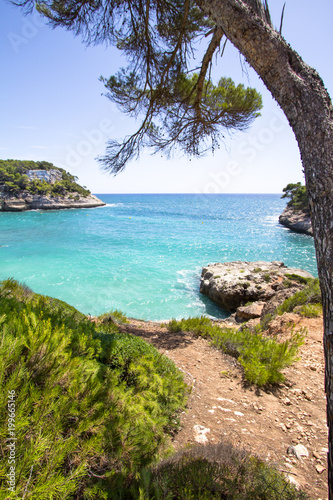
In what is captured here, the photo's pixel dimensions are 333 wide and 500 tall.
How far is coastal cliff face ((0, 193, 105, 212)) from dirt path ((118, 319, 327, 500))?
68329 millimetres

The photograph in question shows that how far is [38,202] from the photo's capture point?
6328cm

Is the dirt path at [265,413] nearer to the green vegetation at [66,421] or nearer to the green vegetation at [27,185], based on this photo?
the green vegetation at [66,421]

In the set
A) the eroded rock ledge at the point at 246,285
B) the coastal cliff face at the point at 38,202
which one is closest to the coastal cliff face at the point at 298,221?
the eroded rock ledge at the point at 246,285

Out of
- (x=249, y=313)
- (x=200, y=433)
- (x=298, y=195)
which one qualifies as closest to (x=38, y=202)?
(x=298, y=195)

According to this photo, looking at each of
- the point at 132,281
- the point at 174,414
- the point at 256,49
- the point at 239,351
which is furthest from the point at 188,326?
the point at 132,281

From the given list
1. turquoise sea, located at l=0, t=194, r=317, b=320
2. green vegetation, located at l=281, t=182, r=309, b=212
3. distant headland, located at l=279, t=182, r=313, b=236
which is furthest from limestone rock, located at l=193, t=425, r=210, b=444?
green vegetation, located at l=281, t=182, r=309, b=212

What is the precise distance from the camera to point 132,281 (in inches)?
633

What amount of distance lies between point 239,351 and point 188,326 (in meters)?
2.35

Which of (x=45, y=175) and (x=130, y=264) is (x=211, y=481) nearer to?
(x=130, y=264)

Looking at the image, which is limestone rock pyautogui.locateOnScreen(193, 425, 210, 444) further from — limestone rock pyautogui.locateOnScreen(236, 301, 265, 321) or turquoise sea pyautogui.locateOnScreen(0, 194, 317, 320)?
turquoise sea pyautogui.locateOnScreen(0, 194, 317, 320)

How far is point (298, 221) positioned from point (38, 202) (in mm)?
62271

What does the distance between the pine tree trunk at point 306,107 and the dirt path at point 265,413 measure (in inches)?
51.1

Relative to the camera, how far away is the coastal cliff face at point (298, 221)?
38.3 meters

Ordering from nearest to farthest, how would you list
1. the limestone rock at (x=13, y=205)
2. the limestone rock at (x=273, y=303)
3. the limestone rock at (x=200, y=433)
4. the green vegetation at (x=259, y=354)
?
the limestone rock at (x=200, y=433) < the green vegetation at (x=259, y=354) < the limestone rock at (x=273, y=303) < the limestone rock at (x=13, y=205)
